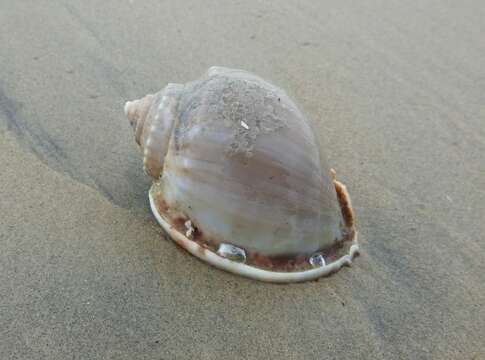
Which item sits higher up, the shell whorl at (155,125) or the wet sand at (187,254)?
the shell whorl at (155,125)

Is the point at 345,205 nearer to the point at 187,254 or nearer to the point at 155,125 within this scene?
the point at 187,254

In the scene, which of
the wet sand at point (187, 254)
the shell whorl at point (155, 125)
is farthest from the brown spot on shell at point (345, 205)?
the shell whorl at point (155, 125)

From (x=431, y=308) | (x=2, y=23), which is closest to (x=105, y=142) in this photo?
(x=2, y=23)

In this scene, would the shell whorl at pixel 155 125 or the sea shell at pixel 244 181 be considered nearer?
the sea shell at pixel 244 181

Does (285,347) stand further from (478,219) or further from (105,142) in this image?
(105,142)

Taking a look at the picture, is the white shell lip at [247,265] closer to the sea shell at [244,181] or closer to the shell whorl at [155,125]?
the sea shell at [244,181]

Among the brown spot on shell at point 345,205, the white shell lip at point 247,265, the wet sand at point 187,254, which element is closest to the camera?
the wet sand at point 187,254

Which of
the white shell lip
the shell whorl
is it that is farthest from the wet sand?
the shell whorl

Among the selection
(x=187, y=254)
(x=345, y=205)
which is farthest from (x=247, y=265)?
(x=345, y=205)

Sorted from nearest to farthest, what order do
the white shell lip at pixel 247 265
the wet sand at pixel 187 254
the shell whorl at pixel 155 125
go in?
the wet sand at pixel 187 254 < the white shell lip at pixel 247 265 < the shell whorl at pixel 155 125
